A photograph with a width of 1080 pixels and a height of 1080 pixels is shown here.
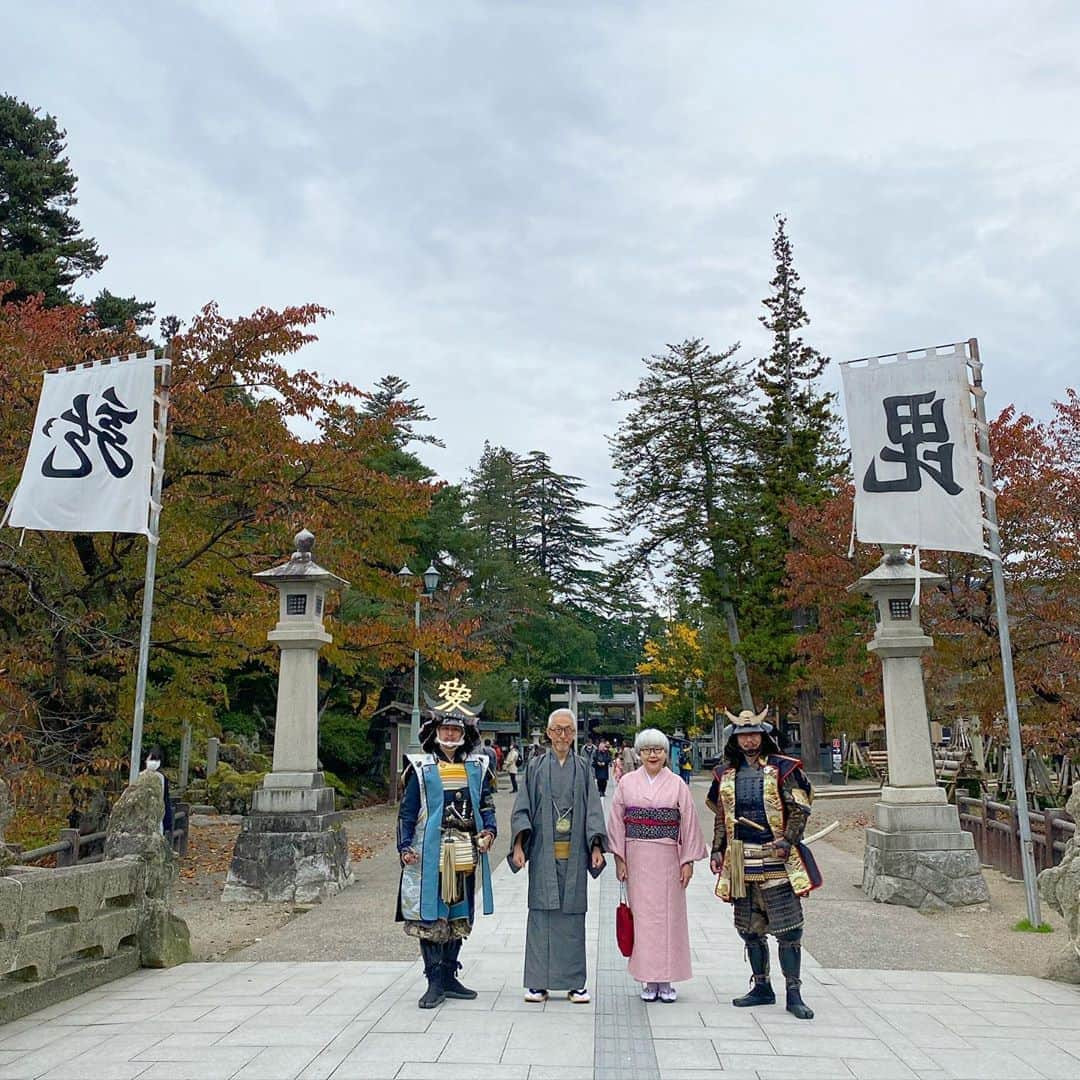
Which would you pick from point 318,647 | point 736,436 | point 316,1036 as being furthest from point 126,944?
point 736,436

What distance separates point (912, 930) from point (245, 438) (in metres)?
9.01

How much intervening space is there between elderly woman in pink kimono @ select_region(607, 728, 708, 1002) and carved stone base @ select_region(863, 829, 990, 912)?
4.61 meters

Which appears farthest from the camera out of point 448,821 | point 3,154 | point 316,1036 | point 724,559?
point 724,559

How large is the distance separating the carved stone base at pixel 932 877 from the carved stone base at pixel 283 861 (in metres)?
5.87

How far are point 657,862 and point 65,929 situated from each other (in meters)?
3.66

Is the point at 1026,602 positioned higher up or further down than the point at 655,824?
higher up

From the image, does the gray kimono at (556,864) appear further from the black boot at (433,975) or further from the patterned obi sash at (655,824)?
the black boot at (433,975)

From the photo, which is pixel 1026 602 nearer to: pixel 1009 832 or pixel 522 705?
pixel 1009 832

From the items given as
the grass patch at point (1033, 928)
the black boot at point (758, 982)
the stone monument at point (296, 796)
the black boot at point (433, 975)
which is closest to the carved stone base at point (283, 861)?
the stone monument at point (296, 796)

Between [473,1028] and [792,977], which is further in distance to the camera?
[792,977]

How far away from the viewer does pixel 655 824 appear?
5.24 metres

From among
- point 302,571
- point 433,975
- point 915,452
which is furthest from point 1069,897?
point 302,571

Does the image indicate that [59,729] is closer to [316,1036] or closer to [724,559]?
[316,1036]

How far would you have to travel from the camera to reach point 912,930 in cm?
783
